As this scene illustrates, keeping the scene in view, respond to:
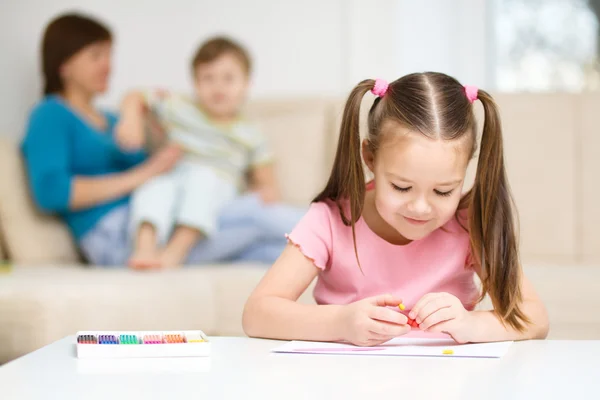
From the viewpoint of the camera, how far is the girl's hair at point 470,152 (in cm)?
111

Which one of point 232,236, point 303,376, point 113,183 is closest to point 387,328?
point 303,376

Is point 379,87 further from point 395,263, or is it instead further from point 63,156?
point 63,156

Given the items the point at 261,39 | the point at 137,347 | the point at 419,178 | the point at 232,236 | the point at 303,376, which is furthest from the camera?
the point at 261,39

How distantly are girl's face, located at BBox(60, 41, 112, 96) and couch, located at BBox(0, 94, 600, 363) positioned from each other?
0.88ft

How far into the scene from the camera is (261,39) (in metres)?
3.13

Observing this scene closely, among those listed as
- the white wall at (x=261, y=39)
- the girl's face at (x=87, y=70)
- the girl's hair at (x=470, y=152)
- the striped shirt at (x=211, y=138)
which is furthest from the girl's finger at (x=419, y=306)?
the white wall at (x=261, y=39)

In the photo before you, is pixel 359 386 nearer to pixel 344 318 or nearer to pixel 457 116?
pixel 344 318

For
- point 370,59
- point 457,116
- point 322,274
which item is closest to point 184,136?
point 370,59

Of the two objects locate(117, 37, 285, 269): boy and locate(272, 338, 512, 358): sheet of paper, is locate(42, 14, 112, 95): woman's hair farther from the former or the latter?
locate(272, 338, 512, 358): sheet of paper

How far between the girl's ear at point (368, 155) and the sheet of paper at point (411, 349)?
0.97ft

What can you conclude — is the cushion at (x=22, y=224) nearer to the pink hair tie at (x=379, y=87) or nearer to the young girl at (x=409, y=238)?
the young girl at (x=409, y=238)

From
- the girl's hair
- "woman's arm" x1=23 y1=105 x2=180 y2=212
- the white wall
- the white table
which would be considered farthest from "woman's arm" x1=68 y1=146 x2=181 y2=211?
the white table

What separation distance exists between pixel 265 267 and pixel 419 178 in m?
1.21

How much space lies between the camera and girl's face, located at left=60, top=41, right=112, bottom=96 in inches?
104
